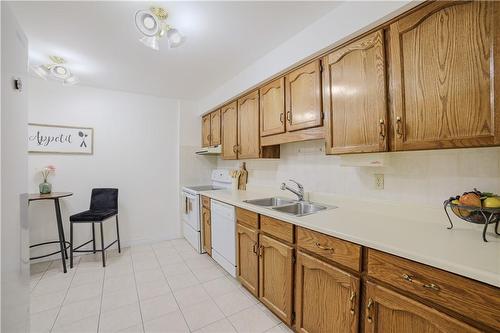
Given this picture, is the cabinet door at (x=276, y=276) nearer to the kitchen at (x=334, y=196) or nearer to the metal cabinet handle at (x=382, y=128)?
the kitchen at (x=334, y=196)

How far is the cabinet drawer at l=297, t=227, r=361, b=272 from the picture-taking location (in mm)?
1100

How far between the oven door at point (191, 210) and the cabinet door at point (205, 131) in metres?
0.91

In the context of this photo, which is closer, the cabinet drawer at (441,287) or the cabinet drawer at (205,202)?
the cabinet drawer at (441,287)

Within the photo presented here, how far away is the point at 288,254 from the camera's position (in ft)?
4.91

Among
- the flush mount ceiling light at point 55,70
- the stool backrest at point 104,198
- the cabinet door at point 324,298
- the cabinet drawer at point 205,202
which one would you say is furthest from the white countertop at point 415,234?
the flush mount ceiling light at point 55,70

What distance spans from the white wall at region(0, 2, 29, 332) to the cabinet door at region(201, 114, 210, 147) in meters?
2.48

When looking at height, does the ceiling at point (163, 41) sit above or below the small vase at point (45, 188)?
above

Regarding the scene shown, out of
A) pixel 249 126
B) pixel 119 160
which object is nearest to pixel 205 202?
pixel 249 126

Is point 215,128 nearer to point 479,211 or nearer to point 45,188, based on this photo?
point 45,188

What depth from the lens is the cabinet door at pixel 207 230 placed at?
2656 mm

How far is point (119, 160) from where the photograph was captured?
3178 mm

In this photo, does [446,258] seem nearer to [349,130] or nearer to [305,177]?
[349,130]

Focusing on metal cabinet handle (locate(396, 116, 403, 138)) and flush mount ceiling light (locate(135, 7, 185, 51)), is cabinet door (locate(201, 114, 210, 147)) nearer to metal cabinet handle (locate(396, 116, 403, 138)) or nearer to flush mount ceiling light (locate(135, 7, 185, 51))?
flush mount ceiling light (locate(135, 7, 185, 51))

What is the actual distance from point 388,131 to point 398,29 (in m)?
0.57
